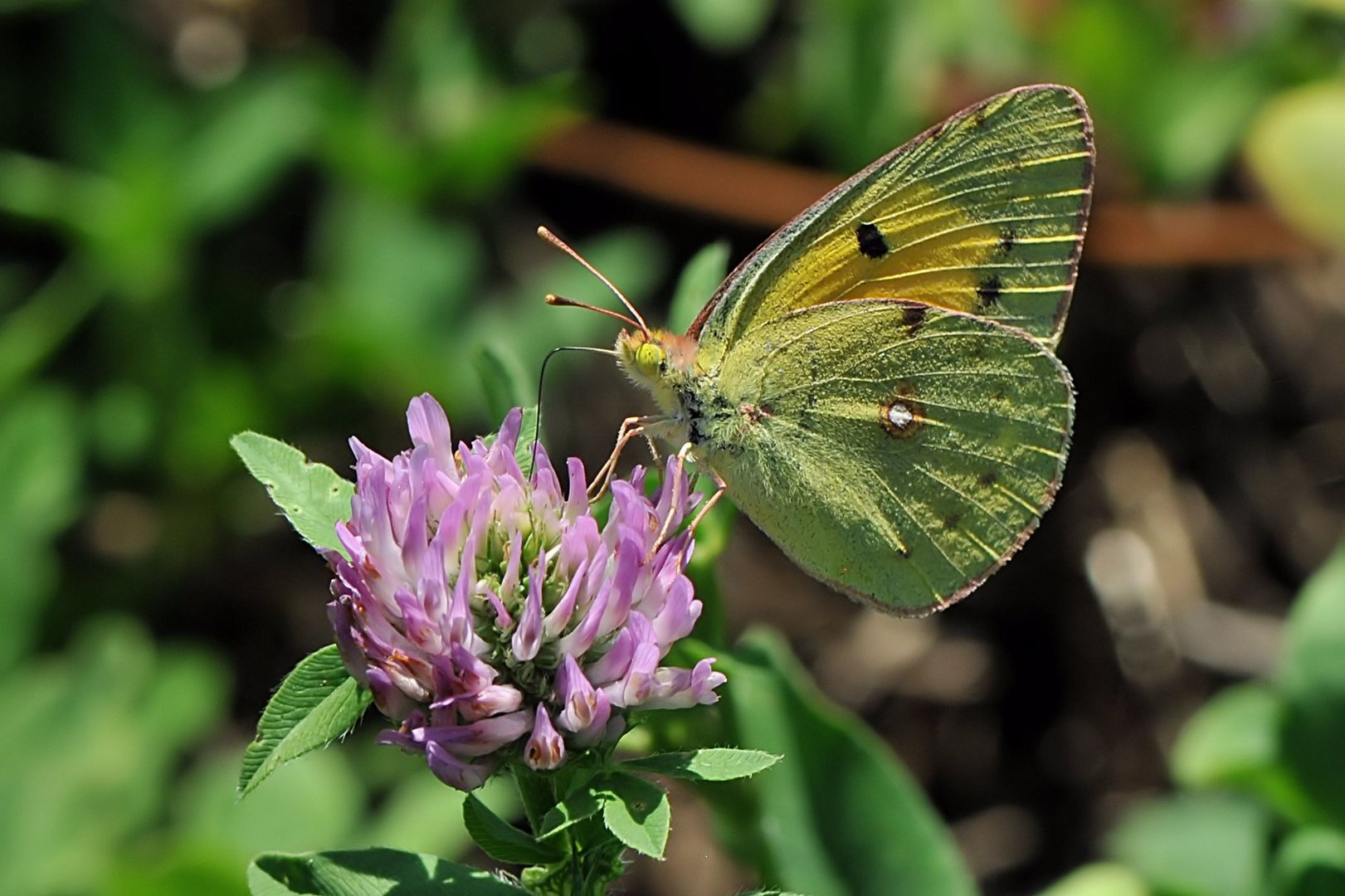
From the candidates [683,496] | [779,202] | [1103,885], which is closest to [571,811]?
[683,496]

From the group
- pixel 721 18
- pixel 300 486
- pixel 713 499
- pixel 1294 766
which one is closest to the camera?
pixel 300 486

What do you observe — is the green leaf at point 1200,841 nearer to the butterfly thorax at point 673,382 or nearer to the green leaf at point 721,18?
the butterfly thorax at point 673,382

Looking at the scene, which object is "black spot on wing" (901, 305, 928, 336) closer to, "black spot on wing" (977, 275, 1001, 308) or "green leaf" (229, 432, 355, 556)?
"black spot on wing" (977, 275, 1001, 308)

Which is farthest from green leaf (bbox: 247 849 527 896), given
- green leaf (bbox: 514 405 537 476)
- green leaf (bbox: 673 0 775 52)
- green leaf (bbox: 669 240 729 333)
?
green leaf (bbox: 673 0 775 52)

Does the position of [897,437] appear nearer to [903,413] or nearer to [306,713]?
[903,413]

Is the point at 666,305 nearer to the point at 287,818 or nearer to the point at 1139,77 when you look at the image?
the point at 1139,77

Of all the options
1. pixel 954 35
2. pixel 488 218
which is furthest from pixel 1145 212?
pixel 488 218
